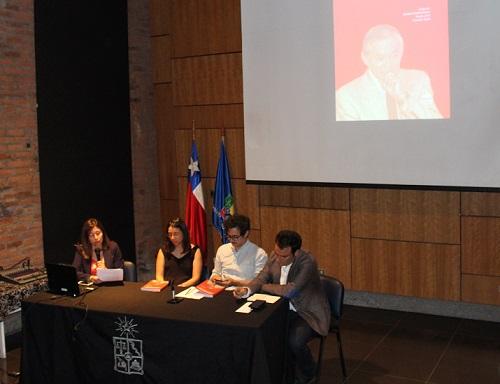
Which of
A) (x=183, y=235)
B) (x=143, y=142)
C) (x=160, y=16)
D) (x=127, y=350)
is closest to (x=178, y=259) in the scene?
(x=183, y=235)

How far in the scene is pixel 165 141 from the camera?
7.31 meters

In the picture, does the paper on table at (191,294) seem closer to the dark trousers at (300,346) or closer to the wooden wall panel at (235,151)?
the dark trousers at (300,346)

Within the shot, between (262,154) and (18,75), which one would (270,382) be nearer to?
(262,154)

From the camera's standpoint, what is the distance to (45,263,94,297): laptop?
14.9ft

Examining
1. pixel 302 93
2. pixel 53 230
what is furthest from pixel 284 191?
pixel 53 230

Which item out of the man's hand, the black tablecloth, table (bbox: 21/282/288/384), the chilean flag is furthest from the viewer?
the chilean flag

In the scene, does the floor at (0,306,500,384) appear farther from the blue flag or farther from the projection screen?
the blue flag

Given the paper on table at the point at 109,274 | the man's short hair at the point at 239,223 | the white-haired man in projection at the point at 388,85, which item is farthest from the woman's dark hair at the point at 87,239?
the white-haired man in projection at the point at 388,85

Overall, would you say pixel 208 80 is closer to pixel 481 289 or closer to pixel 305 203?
pixel 305 203

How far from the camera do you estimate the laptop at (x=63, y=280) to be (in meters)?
4.54

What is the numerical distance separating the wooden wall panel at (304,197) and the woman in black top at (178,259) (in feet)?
5.10

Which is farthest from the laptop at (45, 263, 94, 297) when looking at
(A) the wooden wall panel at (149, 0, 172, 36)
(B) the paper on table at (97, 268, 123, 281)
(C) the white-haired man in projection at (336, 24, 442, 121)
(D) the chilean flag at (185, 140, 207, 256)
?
(A) the wooden wall panel at (149, 0, 172, 36)

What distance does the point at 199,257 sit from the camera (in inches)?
207

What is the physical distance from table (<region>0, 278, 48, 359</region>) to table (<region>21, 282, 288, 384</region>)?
0.60m
